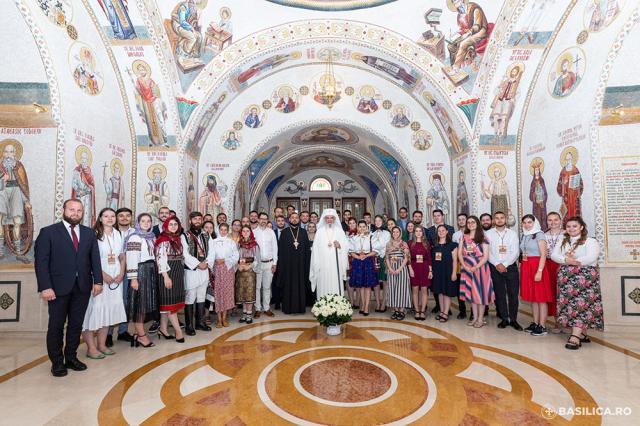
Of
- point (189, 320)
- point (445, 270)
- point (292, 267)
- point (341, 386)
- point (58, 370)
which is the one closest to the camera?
point (341, 386)

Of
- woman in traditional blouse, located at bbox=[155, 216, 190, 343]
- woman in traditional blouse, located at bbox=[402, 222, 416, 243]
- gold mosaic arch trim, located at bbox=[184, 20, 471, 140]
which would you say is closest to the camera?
woman in traditional blouse, located at bbox=[155, 216, 190, 343]

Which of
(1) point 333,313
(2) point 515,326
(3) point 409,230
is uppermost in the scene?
(3) point 409,230

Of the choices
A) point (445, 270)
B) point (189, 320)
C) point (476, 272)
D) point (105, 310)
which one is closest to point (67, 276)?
point (105, 310)

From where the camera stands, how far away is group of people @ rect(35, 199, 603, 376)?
4.34 metres

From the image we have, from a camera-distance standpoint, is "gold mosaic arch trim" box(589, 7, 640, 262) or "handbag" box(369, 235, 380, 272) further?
"handbag" box(369, 235, 380, 272)

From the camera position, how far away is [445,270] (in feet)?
21.8

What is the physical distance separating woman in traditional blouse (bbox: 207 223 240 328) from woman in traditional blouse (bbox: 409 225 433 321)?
11.4 feet

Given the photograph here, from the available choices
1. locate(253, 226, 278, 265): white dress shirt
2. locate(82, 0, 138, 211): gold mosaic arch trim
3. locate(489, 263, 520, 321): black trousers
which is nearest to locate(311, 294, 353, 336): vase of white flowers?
locate(253, 226, 278, 265): white dress shirt

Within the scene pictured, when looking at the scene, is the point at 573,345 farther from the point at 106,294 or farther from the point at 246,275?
the point at 106,294

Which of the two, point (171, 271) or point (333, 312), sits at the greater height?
point (171, 271)

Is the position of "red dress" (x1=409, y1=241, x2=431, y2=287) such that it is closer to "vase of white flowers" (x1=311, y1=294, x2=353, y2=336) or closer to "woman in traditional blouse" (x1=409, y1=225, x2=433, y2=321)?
"woman in traditional blouse" (x1=409, y1=225, x2=433, y2=321)

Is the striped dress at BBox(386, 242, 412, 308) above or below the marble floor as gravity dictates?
above

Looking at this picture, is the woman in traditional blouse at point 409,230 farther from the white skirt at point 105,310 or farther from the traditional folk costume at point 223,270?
the white skirt at point 105,310

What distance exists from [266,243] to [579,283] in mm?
5352
